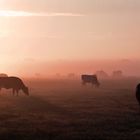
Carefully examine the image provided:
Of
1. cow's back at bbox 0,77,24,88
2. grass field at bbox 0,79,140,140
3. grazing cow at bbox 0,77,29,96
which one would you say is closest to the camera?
grass field at bbox 0,79,140,140

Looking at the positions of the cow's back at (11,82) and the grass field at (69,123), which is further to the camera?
the cow's back at (11,82)

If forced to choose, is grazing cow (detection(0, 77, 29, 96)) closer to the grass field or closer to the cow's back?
the cow's back

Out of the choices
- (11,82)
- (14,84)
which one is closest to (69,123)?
(14,84)

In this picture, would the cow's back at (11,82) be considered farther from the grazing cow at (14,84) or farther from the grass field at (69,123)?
the grass field at (69,123)

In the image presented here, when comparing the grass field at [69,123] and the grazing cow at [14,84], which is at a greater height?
the grazing cow at [14,84]

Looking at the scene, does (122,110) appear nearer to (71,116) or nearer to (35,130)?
(71,116)

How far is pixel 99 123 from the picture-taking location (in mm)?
25453

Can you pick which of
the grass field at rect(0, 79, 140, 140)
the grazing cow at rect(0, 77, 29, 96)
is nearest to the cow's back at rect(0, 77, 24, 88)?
the grazing cow at rect(0, 77, 29, 96)

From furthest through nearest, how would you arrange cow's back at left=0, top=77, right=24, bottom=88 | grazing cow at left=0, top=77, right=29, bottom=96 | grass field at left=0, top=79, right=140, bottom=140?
cow's back at left=0, top=77, right=24, bottom=88 < grazing cow at left=0, top=77, right=29, bottom=96 < grass field at left=0, top=79, right=140, bottom=140

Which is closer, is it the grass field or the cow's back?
the grass field

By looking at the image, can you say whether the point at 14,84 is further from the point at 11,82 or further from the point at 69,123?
the point at 69,123

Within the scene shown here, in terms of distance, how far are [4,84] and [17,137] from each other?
33790mm

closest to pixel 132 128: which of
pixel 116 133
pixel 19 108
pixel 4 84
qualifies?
pixel 116 133

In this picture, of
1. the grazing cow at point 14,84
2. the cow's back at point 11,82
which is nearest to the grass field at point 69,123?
the grazing cow at point 14,84
